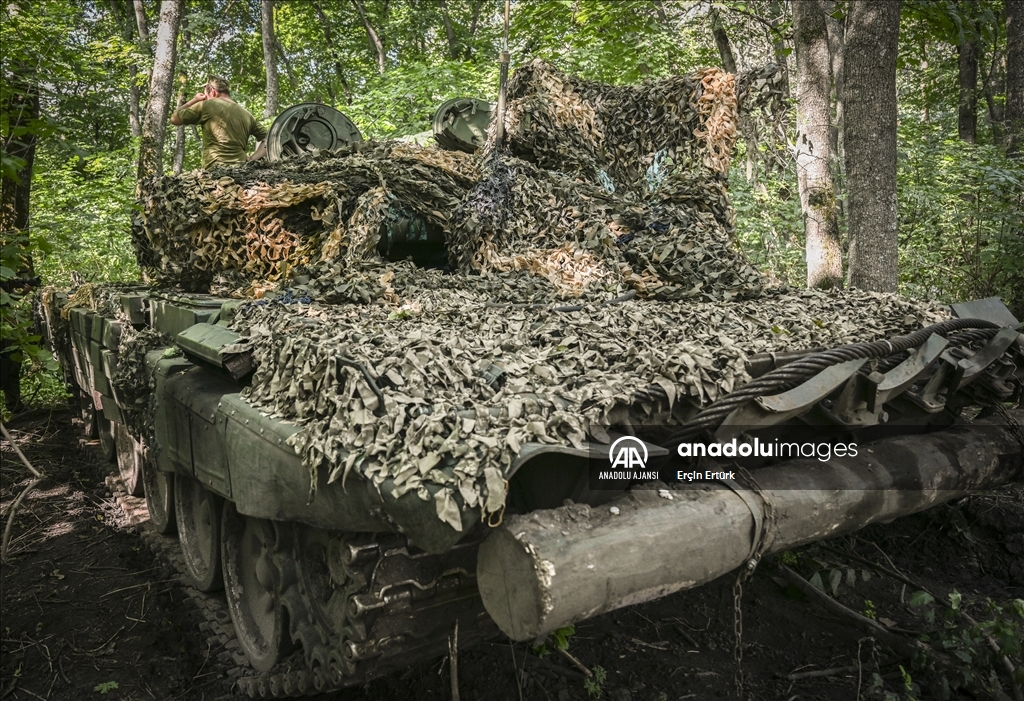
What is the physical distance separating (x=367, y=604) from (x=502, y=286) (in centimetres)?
172

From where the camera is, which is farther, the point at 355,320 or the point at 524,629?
the point at 355,320

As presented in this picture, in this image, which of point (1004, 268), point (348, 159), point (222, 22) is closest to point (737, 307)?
point (348, 159)

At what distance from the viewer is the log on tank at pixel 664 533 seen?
200 centimetres

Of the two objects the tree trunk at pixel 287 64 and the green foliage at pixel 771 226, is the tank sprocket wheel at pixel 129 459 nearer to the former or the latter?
the green foliage at pixel 771 226

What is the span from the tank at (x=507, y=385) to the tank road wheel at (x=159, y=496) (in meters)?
0.03

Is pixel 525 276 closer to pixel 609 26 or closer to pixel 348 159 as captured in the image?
pixel 348 159

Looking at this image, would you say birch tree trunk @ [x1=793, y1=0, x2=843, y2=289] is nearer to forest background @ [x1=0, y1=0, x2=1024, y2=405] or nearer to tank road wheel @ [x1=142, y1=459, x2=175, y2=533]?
forest background @ [x1=0, y1=0, x2=1024, y2=405]

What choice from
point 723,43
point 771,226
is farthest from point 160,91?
point 771,226

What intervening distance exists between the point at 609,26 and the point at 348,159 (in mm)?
6637

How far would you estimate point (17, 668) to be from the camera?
135 inches

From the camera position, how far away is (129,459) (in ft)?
18.3

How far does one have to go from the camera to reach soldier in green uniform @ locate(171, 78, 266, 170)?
6.32 m

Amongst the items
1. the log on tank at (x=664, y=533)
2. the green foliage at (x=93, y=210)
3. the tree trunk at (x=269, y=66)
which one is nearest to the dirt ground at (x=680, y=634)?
the log on tank at (x=664, y=533)

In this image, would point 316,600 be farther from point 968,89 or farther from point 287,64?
point 287,64
